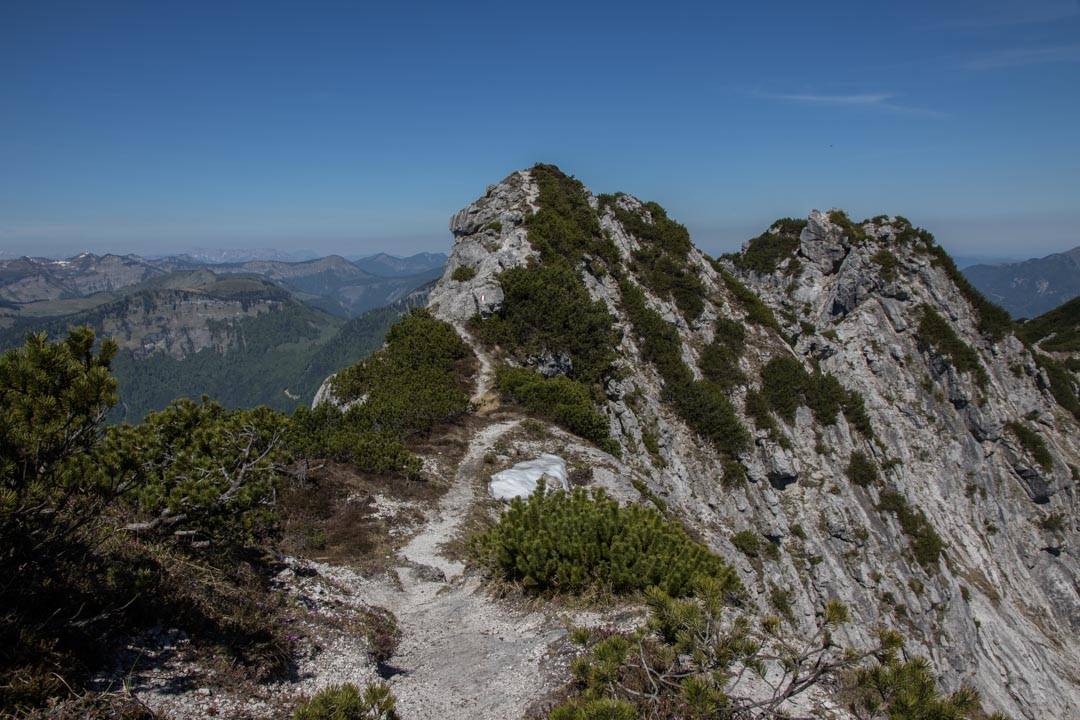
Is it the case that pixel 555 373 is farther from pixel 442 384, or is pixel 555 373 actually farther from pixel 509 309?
pixel 442 384

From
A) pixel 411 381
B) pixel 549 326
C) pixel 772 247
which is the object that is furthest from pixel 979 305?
pixel 411 381

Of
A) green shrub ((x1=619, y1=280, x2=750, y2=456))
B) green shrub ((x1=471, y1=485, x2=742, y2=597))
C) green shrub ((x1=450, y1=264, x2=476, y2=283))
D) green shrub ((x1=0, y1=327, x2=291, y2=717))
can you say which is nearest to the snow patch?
green shrub ((x1=471, y1=485, x2=742, y2=597))

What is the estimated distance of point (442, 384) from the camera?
91.0ft

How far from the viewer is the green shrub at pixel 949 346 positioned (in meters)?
54.2

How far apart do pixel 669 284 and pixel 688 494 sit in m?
22.4

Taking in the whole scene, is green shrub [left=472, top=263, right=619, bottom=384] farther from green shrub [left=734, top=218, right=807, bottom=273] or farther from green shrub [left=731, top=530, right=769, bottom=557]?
green shrub [left=734, top=218, right=807, bottom=273]

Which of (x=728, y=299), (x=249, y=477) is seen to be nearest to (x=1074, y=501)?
(x=728, y=299)

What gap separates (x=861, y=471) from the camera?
139 feet

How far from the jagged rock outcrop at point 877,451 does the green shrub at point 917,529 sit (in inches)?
Answer: 7.9

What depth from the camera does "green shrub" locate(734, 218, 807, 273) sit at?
71125 mm

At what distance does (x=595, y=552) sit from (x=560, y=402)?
18.0 meters

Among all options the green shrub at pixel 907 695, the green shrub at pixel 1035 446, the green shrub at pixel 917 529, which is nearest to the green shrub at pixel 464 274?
the green shrub at pixel 917 529

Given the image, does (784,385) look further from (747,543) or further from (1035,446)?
(1035,446)

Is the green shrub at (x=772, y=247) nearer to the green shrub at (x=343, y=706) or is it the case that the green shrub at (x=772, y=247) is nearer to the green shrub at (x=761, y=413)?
the green shrub at (x=761, y=413)
